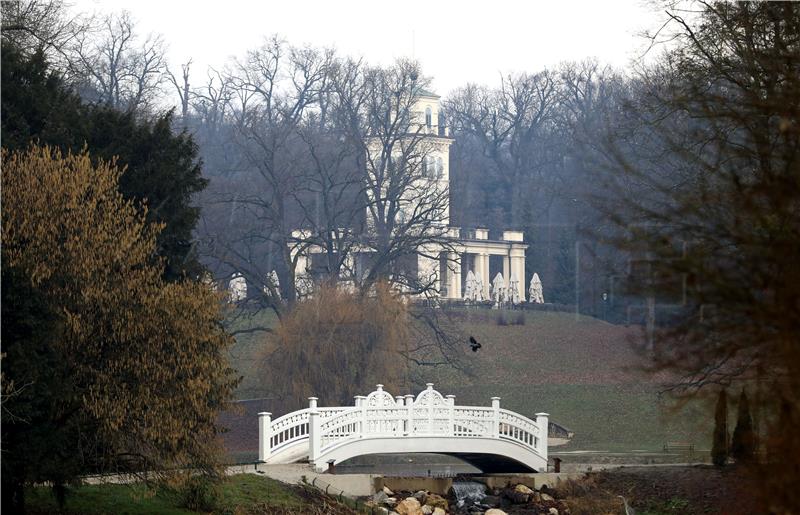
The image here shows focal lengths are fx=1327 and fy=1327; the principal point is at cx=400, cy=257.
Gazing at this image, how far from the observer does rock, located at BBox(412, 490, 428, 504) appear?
29.4m

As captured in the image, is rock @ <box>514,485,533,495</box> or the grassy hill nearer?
rock @ <box>514,485,533,495</box>

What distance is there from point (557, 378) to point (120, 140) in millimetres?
31412

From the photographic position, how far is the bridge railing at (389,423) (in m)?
29.5

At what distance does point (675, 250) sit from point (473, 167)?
77913 millimetres

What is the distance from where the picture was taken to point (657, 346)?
11188 mm

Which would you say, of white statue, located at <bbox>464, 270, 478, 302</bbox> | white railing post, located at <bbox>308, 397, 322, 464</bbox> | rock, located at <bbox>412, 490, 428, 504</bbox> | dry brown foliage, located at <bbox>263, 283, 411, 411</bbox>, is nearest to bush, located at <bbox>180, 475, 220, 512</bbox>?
white railing post, located at <bbox>308, 397, 322, 464</bbox>

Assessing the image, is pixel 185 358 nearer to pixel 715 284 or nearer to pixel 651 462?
pixel 715 284

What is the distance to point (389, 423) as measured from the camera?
101 feet

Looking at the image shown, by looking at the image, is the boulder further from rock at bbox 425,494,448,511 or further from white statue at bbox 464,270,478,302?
white statue at bbox 464,270,478,302

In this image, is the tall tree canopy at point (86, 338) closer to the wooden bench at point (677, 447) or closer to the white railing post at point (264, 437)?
the white railing post at point (264, 437)

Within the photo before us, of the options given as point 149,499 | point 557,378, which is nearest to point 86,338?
point 149,499

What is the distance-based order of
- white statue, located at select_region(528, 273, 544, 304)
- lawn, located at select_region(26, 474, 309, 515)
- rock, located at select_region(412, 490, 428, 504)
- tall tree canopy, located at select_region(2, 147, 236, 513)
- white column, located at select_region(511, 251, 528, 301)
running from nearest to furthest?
1. tall tree canopy, located at select_region(2, 147, 236, 513)
2. lawn, located at select_region(26, 474, 309, 515)
3. rock, located at select_region(412, 490, 428, 504)
4. white statue, located at select_region(528, 273, 544, 304)
5. white column, located at select_region(511, 251, 528, 301)

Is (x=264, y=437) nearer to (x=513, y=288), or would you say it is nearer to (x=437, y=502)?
(x=437, y=502)

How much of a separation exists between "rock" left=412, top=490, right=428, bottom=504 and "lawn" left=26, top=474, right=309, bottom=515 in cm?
431
